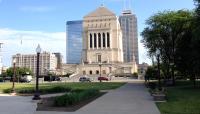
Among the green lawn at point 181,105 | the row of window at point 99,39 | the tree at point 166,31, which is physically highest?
the row of window at point 99,39

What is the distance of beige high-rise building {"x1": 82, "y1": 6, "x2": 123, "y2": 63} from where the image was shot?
16838cm

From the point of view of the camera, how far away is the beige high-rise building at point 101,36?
16838 cm

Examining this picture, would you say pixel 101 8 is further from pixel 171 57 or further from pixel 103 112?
pixel 103 112

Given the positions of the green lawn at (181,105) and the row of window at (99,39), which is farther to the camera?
the row of window at (99,39)

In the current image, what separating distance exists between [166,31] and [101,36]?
365 feet

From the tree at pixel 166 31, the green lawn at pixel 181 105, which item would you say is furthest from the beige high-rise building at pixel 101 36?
the green lawn at pixel 181 105

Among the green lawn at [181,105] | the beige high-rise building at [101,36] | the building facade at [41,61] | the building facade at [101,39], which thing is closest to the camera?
the green lawn at [181,105]

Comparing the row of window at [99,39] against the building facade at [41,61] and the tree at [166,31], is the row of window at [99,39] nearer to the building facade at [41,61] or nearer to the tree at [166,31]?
the building facade at [41,61]

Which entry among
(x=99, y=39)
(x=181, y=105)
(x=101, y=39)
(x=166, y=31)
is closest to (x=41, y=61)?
(x=99, y=39)

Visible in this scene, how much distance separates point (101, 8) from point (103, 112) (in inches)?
6196

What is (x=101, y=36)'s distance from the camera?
554ft

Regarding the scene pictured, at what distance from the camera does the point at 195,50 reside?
39.8 meters

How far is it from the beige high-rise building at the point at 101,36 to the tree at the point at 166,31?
348 feet

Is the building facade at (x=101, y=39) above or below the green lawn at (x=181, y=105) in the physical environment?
above
